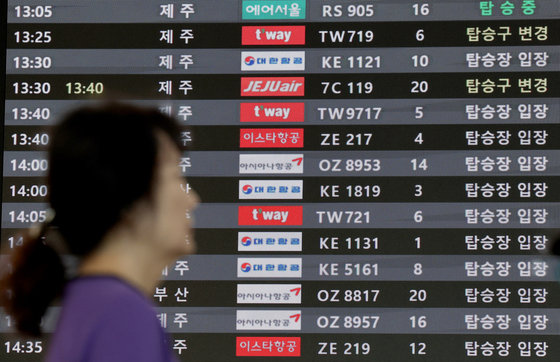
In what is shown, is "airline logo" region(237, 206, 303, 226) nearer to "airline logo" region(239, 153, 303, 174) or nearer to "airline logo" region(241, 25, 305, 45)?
"airline logo" region(239, 153, 303, 174)

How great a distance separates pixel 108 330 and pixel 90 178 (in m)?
0.16

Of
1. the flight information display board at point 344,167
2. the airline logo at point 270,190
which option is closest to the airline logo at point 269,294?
the flight information display board at point 344,167

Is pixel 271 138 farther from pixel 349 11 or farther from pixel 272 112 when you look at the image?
pixel 349 11

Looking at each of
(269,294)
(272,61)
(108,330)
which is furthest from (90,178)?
(272,61)

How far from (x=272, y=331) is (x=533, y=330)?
29.0 inches

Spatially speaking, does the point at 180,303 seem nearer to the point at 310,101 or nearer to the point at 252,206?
the point at 252,206

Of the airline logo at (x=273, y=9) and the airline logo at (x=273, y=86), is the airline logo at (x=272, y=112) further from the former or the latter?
the airline logo at (x=273, y=9)

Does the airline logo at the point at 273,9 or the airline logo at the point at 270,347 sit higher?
the airline logo at the point at 273,9

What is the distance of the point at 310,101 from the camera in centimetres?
306

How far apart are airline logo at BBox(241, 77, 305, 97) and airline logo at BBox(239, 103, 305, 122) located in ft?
0.11

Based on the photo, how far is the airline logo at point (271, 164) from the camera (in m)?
3.02

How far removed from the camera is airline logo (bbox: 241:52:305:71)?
10.1 feet

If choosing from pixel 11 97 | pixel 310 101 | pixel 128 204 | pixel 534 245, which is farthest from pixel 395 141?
pixel 128 204

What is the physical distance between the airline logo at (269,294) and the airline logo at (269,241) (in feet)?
0.35
